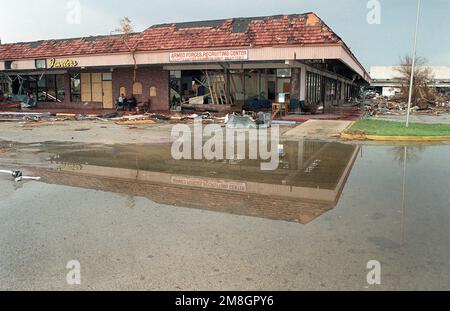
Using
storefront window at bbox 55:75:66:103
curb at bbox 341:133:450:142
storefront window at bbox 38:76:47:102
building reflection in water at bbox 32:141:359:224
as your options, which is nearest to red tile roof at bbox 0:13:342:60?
storefront window at bbox 55:75:66:103

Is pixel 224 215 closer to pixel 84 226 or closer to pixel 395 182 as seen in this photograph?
pixel 84 226

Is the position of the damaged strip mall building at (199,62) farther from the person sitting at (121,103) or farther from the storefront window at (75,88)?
the person sitting at (121,103)

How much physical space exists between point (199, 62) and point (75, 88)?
1472 cm

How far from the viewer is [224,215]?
5973 mm

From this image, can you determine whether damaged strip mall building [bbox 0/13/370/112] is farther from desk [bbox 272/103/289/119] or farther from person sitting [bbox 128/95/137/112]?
person sitting [bbox 128/95/137/112]

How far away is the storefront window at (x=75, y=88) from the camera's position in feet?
111

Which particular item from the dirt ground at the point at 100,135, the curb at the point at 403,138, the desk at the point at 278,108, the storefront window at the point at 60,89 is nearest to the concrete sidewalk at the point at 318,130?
the dirt ground at the point at 100,135

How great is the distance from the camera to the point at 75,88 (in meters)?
34.0

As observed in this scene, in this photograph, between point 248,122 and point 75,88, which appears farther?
point 75,88

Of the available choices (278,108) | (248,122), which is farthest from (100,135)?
(278,108)

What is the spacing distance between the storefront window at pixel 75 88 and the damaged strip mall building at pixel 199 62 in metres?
0.09

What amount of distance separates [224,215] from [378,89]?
413ft

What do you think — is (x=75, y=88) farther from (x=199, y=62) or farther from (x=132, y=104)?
(x=199, y=62)

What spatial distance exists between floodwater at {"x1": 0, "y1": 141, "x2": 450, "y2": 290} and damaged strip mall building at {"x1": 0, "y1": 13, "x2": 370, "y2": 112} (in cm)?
1445
